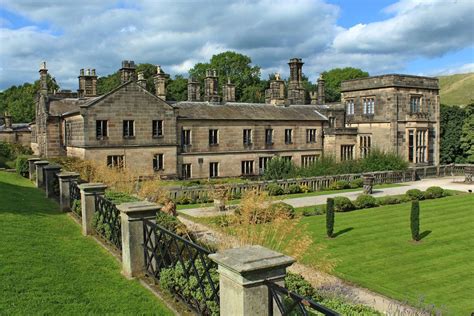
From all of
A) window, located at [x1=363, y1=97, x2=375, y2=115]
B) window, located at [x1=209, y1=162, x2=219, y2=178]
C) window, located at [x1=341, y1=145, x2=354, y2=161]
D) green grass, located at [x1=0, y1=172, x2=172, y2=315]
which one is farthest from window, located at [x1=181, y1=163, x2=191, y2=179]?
green grass, located at [x1=0, y1=172, x2=172, y2=315]

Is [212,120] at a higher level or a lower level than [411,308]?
higher

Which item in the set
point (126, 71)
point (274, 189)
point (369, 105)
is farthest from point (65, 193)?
point (369, 105)

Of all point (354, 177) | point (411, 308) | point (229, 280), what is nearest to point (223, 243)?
point (411, 308)

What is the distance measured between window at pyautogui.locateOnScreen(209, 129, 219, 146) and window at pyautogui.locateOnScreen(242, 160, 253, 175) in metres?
3.46

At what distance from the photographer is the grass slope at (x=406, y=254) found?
42.4 feet

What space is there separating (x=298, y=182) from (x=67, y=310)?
2714 centimetres

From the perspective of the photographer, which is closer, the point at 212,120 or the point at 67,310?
the point at 67,310

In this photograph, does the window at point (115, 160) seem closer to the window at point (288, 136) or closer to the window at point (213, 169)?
the window at point (213, 169)

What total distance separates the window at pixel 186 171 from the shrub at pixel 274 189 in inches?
356

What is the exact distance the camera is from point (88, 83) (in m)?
37.7

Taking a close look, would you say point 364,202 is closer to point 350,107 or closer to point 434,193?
point 434,193

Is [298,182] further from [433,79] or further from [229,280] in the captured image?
[229,280]

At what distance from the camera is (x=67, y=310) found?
7230 millimetres

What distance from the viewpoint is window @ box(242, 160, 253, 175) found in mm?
40562
